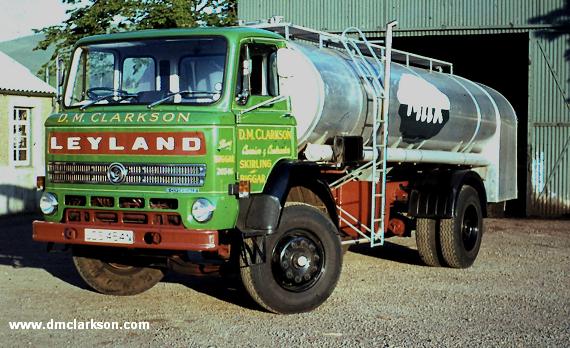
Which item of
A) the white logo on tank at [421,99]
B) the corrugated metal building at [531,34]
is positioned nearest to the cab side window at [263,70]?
the white logo on tank at [421,99]

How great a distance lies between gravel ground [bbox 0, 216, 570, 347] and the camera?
7.50 meters

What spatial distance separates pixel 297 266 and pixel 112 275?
2.22 m

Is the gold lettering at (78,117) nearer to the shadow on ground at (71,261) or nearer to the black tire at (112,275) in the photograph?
the black tire at (112,275)

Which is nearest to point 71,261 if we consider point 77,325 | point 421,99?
point 77,325

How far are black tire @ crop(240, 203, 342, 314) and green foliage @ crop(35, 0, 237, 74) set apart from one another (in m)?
17.1

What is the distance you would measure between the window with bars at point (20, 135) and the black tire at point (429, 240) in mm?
11860

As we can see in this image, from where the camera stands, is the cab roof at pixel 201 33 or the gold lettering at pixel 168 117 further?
the cab roof at pixel 201 33

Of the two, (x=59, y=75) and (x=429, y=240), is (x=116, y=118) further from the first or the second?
(x=429, y=240)

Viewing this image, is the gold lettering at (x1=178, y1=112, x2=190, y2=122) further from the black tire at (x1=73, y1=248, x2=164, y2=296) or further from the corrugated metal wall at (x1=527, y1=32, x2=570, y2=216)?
the corrugated metal wall at (x1=527, y1=32, x2=570, y2=216)

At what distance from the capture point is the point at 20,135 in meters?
21.2

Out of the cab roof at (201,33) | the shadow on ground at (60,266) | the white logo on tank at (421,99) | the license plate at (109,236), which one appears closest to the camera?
the license plate at (109,236)

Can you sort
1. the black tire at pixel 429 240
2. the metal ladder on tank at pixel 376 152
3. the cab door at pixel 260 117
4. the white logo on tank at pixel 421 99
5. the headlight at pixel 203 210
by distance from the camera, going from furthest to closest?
the black tire at pixel 429 240
the white logo on tank at pixel 421 99
the metal ladder on tank at pixel 376 152
the cab door at pixel 260 117
the headlight at pixel 203 210

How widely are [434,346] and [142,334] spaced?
2449 mm

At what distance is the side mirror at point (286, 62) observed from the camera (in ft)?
27.1
